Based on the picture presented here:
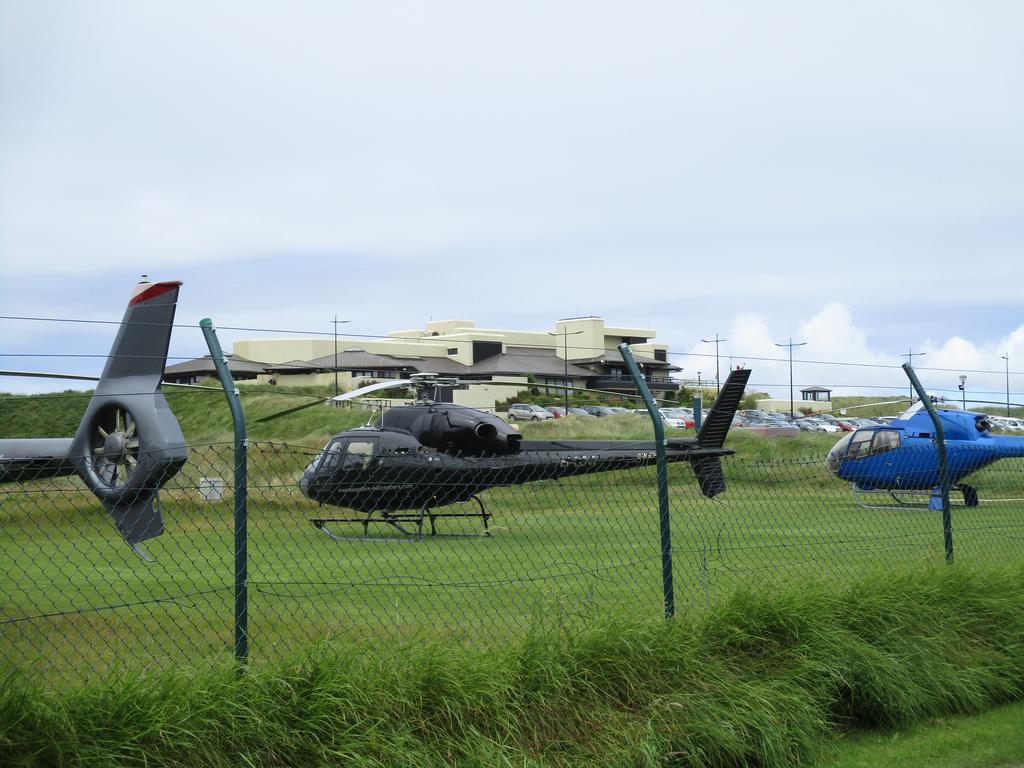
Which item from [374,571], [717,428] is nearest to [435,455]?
[374,571]

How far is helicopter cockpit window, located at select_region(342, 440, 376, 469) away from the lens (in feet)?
49.0

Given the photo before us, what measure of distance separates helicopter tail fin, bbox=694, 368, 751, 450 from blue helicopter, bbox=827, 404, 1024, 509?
4467mm

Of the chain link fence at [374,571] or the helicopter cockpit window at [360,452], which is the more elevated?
the helicopter cockpit window at [360,452]

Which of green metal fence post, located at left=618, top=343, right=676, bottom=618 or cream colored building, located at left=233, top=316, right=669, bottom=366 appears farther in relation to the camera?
cream colored building, located at left=233, top=316, right=669, bottom=366

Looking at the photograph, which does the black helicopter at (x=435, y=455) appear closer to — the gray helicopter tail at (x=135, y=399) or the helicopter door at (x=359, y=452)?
the helicopter door at (x=359, y=452)

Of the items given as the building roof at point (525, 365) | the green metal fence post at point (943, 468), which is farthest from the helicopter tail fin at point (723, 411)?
the building roof at point (525, 365)

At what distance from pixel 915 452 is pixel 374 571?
13.8 meters

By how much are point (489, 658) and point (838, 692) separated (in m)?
2.00

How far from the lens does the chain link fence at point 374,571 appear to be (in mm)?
6184

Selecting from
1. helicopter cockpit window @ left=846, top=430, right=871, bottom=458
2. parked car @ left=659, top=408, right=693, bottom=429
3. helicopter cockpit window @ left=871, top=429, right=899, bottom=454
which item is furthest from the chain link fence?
parked car @ left=659, top=408, right=693, bottom=429

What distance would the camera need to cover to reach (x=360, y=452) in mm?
14906

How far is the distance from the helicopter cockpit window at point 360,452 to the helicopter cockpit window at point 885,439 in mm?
11341

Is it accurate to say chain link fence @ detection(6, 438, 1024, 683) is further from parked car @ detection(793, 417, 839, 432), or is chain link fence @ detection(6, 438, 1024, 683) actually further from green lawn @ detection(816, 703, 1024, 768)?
parked car @ detection(793, 417, 839, 432)

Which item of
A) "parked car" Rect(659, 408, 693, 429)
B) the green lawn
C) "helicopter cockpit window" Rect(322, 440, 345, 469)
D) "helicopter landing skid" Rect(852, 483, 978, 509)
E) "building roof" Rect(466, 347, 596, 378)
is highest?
"building roof" Rect(466, 347, 596, 378)
